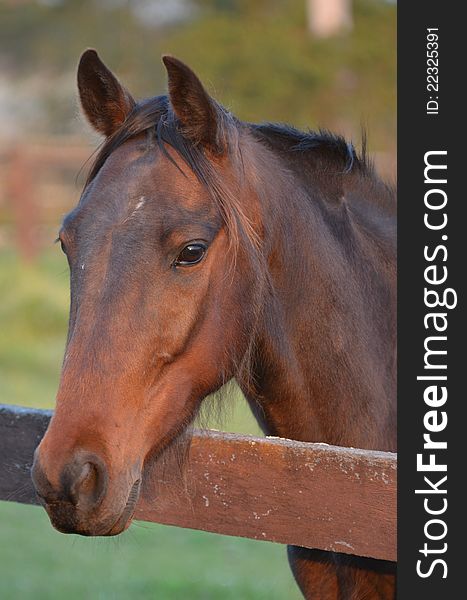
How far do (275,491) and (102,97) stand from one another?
126cm

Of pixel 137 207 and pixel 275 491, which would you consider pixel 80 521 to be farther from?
pixel 137 207

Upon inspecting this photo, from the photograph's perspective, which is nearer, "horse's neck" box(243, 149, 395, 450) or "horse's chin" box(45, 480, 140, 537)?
"horse's chin" box(45, 480, 140, 537)

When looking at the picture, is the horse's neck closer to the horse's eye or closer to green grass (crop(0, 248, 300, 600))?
the horse's eye

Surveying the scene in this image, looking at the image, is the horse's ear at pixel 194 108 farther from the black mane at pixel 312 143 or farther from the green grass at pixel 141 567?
the green grass at pixel 141 567

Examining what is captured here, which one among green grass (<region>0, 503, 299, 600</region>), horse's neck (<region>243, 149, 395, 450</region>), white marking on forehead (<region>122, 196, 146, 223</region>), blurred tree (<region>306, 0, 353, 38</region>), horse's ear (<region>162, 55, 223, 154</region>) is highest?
blurred tree (<region>306, 0, 353, 38</region>)

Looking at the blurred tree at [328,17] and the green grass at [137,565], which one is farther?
the blurred tree at [328,17]

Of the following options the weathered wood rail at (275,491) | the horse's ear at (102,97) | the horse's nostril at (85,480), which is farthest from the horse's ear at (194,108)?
the horse's nostril at (85,480)

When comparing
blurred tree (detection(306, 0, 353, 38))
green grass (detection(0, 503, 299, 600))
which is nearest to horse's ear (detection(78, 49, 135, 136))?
green grass (detection(0, 503, 299, 600))

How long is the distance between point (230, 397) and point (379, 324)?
612 millimetres

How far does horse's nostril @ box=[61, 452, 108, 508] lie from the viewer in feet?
7.25

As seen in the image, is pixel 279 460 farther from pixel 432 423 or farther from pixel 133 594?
pixel 133 594

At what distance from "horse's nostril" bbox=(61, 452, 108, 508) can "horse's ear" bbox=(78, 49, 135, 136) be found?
1128 millimetres

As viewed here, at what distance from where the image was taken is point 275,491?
259 cm

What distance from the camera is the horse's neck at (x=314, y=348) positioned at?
2908mm
